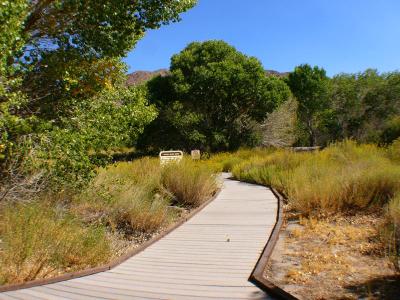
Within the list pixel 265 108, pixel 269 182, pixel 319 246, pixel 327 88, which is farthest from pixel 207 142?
pixel 319 246

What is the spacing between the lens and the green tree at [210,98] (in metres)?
27.2

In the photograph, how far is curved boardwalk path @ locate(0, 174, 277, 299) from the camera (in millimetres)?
4656

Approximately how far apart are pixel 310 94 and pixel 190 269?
41.1m

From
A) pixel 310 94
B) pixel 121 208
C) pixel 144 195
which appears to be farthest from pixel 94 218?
pixel 310 94

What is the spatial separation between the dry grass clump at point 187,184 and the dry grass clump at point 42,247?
4874mm

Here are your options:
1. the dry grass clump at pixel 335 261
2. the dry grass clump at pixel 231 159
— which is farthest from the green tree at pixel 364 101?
the dry grass clump at pixel 335 261

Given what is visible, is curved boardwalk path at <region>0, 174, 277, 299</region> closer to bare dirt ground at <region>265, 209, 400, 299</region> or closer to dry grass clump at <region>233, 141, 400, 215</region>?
bare dirt ground at <region>265, 209, 400, 299</region>

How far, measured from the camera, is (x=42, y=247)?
5523mm

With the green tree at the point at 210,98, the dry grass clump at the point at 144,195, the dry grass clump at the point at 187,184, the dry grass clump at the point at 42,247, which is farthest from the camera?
the green tree at the point at 210,98

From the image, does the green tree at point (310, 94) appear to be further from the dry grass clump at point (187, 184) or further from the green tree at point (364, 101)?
the dry grass clump at point (187, 184)

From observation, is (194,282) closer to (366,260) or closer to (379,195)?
(366,260)

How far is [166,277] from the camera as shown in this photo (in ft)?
17.3

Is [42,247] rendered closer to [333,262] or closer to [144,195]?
[333,262]

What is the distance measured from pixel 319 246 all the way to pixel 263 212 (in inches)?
116
